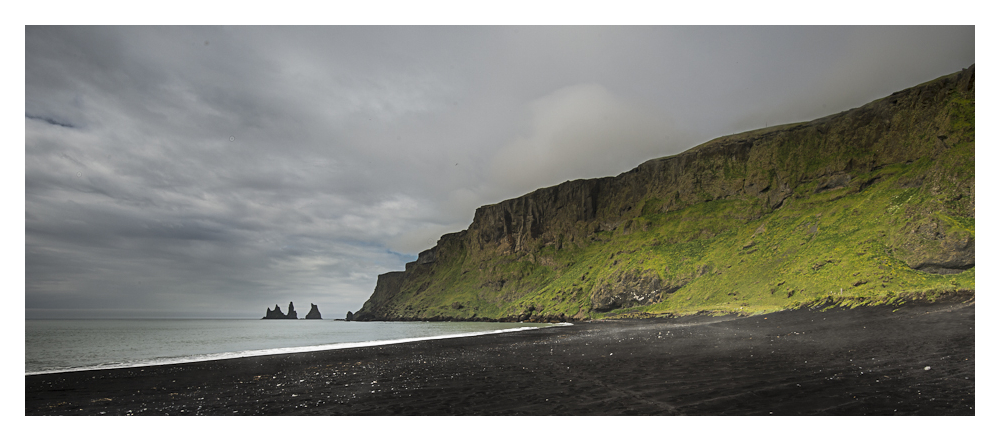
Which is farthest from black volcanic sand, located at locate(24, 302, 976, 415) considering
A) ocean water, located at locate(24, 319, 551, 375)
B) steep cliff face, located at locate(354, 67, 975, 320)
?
steep cliff face, located at locate(354, 67, 975, 320)

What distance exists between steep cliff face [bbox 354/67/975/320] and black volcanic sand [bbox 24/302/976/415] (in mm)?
11504

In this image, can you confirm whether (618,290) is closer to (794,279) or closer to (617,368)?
(794,279)

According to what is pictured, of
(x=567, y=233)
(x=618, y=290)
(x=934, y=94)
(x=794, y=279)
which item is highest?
(x=934, y=94)

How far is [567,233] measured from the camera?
159 metres

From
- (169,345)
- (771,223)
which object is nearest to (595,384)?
(169,345)

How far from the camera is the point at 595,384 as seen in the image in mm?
12297

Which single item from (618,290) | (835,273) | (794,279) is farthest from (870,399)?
(618,290)

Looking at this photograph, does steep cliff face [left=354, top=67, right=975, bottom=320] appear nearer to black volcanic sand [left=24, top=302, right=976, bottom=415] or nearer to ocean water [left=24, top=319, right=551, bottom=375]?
black volcanic sand [left=24, top=302, right=976, bottom=415]

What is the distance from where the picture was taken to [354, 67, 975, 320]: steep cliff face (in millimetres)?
42188

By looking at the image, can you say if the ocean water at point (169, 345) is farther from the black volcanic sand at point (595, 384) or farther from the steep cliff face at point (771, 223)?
the steep cliff face at point (771, 223)

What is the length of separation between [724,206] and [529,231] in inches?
3381

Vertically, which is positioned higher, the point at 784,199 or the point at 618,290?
the point at 784,199

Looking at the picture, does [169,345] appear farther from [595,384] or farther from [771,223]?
[771,223]

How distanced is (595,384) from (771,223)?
84.1 metres
